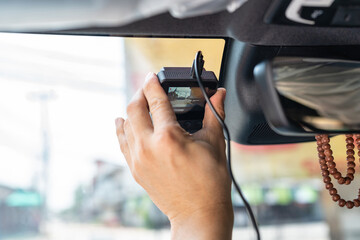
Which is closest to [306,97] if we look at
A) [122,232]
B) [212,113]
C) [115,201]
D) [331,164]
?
[212,113]

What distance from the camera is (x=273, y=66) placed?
50 cm

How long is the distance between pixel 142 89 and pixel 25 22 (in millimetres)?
195

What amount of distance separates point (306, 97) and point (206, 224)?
0.65 feet

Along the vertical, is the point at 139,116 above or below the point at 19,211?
below

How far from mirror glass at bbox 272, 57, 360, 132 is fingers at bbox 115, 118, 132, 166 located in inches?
8.9

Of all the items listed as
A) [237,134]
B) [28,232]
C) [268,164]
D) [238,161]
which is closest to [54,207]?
[28,232]

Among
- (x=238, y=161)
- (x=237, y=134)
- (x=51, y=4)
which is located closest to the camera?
(x=51, y=4)

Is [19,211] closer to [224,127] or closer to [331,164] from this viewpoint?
[331,164]

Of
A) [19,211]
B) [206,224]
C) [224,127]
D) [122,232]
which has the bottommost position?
[206,224]

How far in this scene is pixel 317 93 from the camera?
52 centimetres

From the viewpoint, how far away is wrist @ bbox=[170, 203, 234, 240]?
513mm

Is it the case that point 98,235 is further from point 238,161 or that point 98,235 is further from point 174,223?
point 174,223

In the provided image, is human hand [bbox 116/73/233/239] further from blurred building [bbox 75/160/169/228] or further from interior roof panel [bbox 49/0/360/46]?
blurred building [bbox 75/160/169/228]

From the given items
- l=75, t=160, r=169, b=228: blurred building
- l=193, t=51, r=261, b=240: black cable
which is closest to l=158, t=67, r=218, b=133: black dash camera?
l=193, t=51, r=261, b=240: black cable
